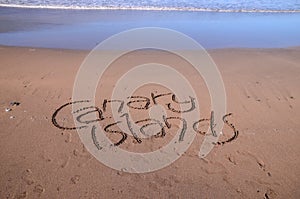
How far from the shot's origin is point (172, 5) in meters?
14.1

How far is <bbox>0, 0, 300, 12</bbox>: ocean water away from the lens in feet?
44.9

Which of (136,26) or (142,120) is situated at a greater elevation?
(142,120)

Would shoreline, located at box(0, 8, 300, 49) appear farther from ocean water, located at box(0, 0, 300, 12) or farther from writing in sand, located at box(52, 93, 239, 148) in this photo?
writing in sand, located at box(52, 93, 239, 148)

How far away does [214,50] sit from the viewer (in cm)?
762

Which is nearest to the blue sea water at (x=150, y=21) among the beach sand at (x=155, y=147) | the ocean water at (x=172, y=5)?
the ocean water at (x=172, y=5)

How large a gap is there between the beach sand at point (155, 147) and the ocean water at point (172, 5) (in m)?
8.91

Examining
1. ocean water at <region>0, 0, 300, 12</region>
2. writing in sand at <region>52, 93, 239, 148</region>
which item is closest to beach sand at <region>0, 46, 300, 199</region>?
writing in sand at <region>52, 93, 239, 148</region>

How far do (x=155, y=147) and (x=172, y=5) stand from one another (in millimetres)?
11610

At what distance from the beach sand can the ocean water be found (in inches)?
351

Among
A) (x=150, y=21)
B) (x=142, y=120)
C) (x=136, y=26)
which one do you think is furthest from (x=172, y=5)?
(x=142, y=120)

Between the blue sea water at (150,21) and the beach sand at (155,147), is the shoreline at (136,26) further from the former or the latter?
the beach sand at (155,147)

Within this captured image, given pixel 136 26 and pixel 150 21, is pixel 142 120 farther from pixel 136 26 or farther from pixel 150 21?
pixel 150 21

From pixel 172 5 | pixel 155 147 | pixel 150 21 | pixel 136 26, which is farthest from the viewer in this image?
pixel 172 5

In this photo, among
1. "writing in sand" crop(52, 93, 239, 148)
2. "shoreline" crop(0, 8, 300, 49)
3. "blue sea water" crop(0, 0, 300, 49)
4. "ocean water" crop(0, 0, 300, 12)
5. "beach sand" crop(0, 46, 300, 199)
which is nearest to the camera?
"beach sand" crop(0, 46, 300, 199)
